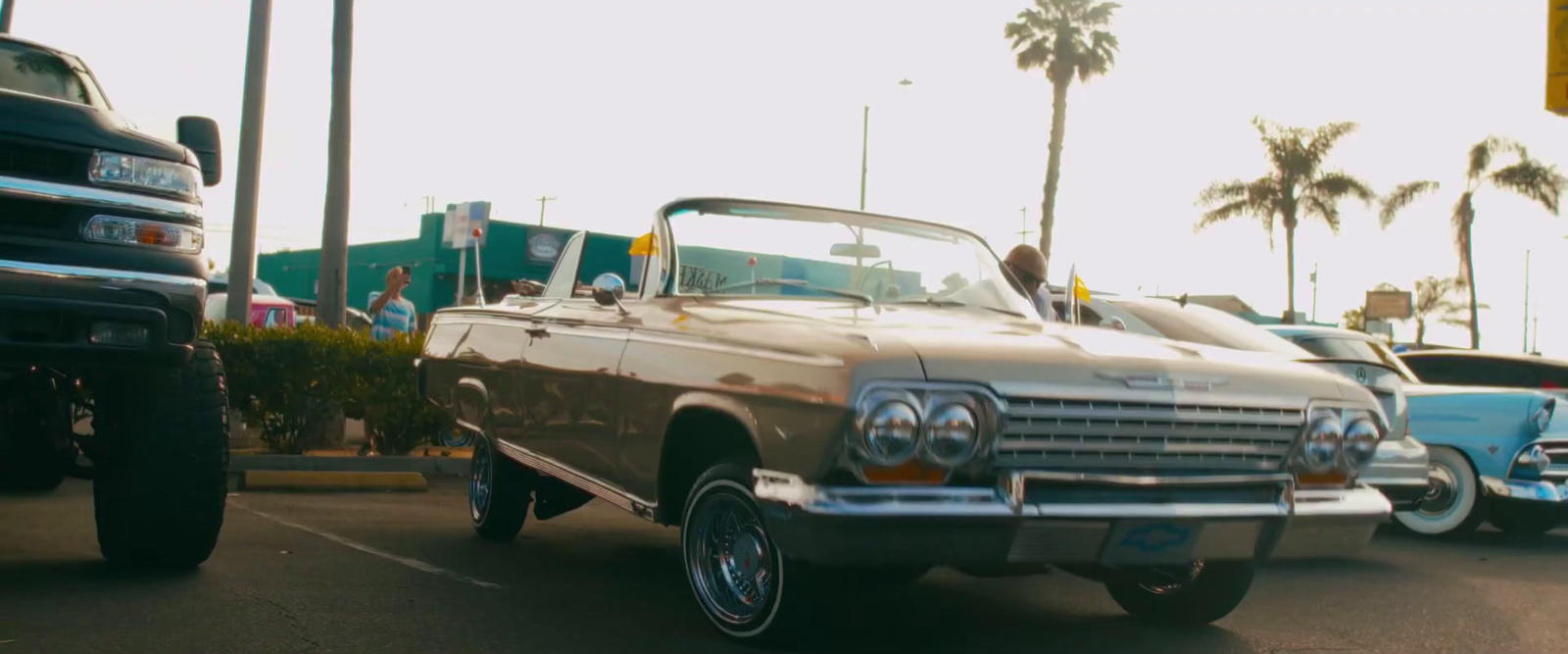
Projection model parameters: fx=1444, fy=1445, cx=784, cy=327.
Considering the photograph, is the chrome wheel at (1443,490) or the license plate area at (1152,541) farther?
the chrome wheel at (1443,490)

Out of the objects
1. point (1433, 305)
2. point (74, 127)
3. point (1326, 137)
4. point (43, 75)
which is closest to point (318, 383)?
point (43, 75)

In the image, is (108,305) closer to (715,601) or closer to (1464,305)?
(715,601)

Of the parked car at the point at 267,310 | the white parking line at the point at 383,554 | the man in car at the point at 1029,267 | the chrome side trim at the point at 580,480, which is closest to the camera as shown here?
the chrome side trim at the point at 580,480

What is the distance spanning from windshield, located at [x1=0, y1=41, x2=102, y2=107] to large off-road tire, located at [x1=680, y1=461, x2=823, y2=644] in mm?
3007

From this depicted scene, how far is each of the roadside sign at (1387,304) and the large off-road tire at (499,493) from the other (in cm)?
3786

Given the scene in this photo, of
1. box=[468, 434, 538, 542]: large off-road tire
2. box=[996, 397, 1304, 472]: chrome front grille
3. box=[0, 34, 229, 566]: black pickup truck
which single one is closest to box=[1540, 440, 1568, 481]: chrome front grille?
box=[996, 397, 1304, 472]: chrome front grille

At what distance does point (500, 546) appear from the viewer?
22.2 feet

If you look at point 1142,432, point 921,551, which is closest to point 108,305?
point 921,551

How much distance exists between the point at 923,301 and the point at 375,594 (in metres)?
2.31

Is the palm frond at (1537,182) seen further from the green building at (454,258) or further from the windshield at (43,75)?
the windshield at (43,75)

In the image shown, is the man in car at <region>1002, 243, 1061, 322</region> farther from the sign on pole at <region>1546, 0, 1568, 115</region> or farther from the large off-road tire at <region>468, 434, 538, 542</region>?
the sign on pole at <region>1546, 0, 1568, 115</region>

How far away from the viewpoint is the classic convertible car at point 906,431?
12.9ft

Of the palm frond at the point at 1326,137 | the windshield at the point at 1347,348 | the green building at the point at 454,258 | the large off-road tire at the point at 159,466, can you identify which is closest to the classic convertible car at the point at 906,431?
the large off-road tire at the point at 159,466

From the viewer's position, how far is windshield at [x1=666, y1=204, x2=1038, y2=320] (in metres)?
5.51
